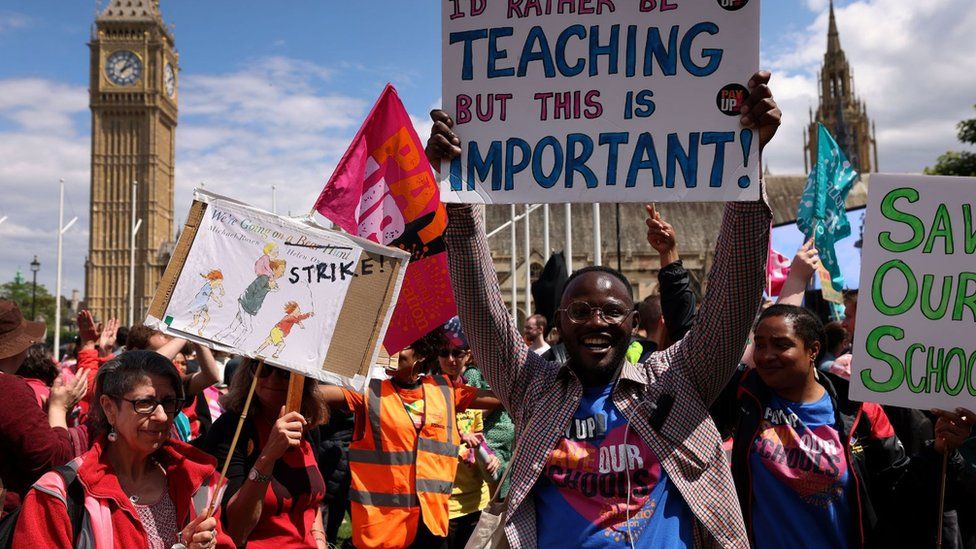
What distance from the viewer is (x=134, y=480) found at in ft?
9.36

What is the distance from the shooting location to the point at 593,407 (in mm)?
2629

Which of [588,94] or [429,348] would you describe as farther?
[429,348]

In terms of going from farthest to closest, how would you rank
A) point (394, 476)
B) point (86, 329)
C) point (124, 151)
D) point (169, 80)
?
point (169, 80) → point (124, 151) → point (86, 329) → point (394, 476)

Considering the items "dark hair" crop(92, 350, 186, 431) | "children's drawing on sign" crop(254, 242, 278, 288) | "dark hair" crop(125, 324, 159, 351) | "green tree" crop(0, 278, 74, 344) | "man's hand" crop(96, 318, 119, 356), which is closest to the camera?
"dark hair" crop(92, 350, 186, 431)

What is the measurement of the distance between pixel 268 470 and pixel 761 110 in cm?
206

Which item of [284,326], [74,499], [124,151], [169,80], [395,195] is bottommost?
[74,499]

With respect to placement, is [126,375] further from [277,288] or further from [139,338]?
[139,338]

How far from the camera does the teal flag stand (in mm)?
8641

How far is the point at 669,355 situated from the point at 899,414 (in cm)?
147

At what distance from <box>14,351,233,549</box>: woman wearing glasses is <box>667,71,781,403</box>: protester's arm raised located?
1.65 m

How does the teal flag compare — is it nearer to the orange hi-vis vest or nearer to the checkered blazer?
the orange hi-vis vest

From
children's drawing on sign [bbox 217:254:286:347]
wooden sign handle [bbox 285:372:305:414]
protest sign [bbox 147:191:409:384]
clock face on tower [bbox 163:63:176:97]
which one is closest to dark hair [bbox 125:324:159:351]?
protest sign [bbox 147:191:409:384]

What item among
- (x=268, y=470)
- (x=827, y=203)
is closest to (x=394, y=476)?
(x=268, y=470)

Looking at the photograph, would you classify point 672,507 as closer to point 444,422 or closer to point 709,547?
point 709,547
